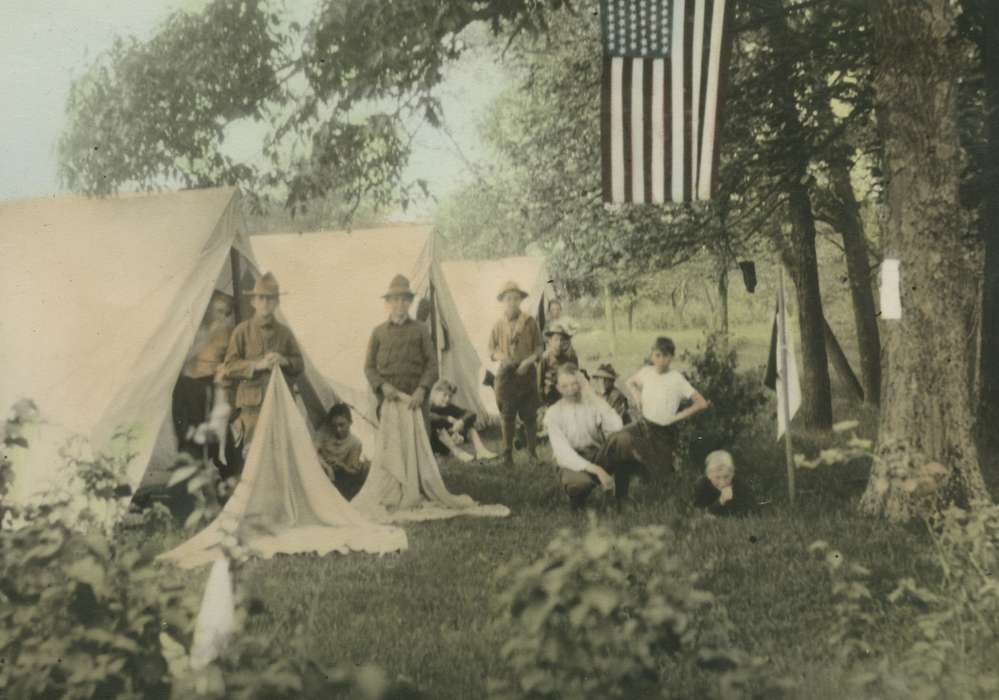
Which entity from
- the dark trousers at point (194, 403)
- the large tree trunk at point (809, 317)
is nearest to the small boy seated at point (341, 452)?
the dark trousers at point (194, 403)

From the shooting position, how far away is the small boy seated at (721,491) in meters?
4.96

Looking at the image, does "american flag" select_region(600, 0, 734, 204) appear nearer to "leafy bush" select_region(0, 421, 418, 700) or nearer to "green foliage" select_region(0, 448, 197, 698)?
"leafy bush" select_region(0, 421, 418, 700)

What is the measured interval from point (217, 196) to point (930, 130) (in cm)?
398

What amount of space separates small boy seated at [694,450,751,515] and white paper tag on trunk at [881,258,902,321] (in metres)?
1.17

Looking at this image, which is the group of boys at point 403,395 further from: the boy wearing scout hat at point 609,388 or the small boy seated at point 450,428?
the small boy seated at point 450,428

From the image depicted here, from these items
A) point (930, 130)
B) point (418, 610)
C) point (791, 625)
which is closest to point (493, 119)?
point (930, 130)

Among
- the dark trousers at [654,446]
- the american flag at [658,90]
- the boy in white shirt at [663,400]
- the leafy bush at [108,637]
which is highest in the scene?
the american flag at [658,90]

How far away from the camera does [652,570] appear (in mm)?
3293

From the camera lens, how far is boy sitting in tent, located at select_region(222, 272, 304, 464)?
5582 mm

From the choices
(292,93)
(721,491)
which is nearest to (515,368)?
(721,491)

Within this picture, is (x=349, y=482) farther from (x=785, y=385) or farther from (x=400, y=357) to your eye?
(x=785, y=385)

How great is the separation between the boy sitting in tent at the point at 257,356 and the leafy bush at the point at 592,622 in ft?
10.5

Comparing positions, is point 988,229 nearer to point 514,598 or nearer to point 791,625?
point 791,625

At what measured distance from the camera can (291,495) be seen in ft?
17.2
